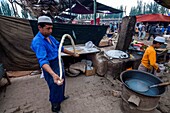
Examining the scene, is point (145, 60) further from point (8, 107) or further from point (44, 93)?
point (8, 107)

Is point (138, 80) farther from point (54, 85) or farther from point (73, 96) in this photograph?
point (54, 85)

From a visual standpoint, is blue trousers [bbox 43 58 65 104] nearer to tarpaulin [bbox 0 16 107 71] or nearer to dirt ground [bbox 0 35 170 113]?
dirt ground [bbox 0 35 170 113]

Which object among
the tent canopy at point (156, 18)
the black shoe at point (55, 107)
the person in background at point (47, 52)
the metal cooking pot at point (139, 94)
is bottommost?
the black shoe at point (55, 107)

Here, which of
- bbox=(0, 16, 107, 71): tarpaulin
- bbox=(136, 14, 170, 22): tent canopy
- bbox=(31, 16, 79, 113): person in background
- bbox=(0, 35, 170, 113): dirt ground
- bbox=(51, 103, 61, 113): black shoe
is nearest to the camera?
bbox=(31, 16, 79, 113): person in background

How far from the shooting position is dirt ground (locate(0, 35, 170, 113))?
257 cm

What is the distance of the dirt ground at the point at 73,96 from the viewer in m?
2.57

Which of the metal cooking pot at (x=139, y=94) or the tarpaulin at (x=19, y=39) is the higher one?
the tarpaulin at (x=19, y=39)

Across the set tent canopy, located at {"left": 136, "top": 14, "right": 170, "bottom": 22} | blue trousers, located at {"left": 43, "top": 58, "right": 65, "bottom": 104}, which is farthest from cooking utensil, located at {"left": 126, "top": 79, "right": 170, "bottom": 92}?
tent canopy, located at {"left": 136, "top": 14, "right": 170, "bottom": 22}

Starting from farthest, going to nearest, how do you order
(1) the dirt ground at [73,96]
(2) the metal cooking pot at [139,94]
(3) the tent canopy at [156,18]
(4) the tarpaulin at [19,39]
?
(3) the tent canopy at [156,18] < (4) the tarpaulin at [19,39] < (1) the dirt ground at [73,96] < (2) the metal cooking pot at [139,94]

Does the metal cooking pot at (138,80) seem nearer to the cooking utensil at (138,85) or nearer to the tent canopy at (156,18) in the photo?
the cooking utensil at (138,85)

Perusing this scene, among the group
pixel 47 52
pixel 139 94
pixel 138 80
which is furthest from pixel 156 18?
pixel 47 52

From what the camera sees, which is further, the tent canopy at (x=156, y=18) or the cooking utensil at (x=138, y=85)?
the tent canopy at (x=156, y=18)

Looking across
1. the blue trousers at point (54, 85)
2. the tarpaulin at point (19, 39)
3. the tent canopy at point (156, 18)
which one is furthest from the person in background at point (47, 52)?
the tent canopy at point (156, 18)

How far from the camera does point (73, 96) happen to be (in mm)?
3012
